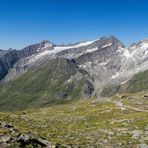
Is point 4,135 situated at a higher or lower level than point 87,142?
higher

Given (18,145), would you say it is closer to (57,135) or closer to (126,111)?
(57,135)

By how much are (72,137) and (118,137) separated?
256 inches

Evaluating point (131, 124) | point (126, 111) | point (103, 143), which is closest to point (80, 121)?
point (131, 124)

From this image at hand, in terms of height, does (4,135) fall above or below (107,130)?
above

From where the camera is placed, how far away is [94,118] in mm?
80750

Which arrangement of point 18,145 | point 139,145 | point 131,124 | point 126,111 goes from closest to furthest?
point 18,145, point 139,145, point 131,124, point 126,111

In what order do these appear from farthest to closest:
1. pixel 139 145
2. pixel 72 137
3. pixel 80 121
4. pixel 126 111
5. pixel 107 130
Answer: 1. pixel 126 111
2. pixel 80 121
3. pixel 107 130
4. pixel 72 137
5. pixel 139 145

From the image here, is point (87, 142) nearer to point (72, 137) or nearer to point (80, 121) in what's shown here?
point (72, 137)

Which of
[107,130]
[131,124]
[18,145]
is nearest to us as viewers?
[18,145]

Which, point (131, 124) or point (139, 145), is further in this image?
point (131, 124)

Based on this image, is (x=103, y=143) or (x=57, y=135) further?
(x=57, y=135)

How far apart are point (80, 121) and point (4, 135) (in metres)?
43.8

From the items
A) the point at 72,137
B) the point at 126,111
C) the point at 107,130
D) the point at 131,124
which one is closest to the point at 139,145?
the point at 72,137

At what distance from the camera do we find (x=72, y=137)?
4944 cm
